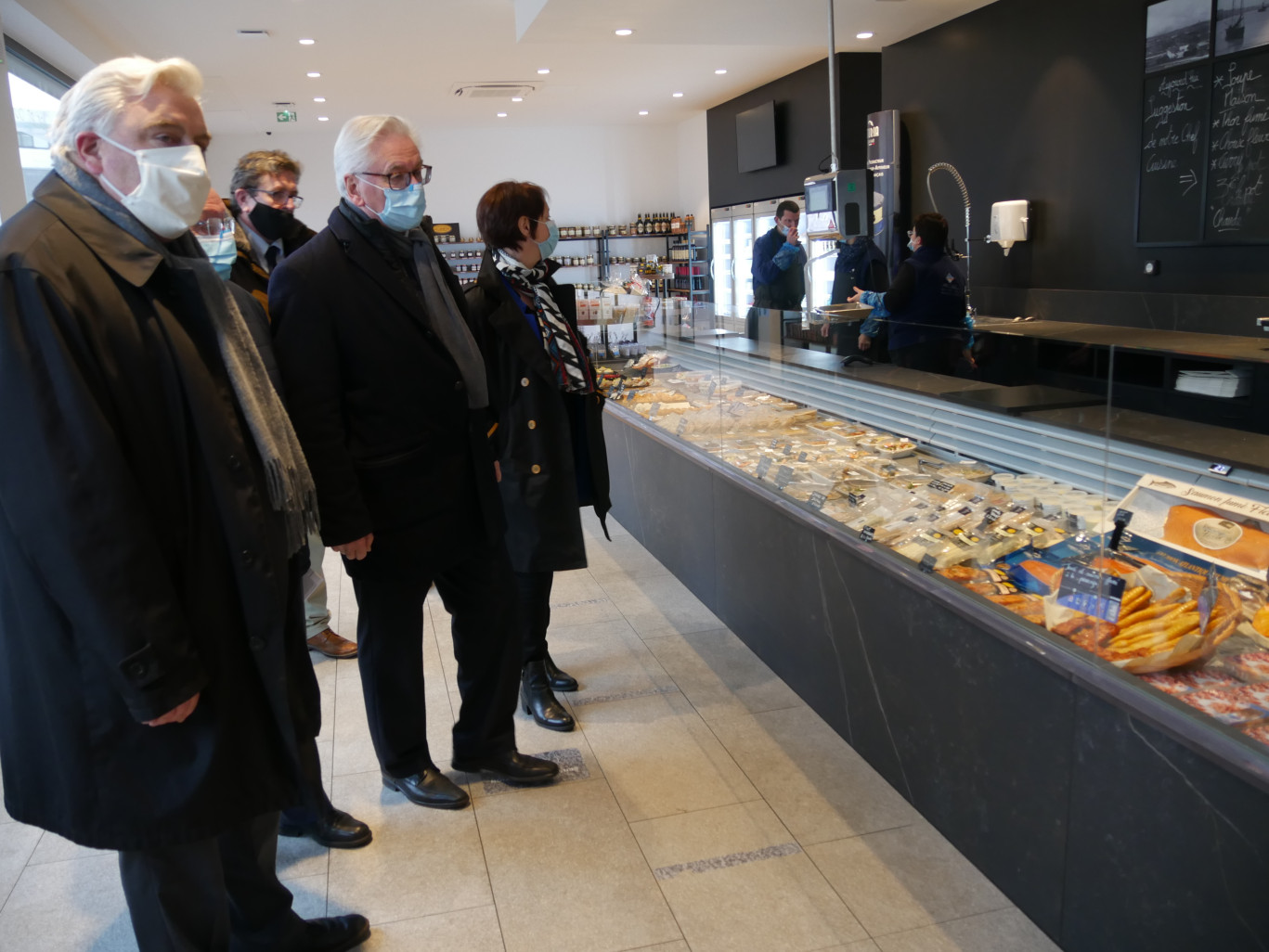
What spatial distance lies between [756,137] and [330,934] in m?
10.7

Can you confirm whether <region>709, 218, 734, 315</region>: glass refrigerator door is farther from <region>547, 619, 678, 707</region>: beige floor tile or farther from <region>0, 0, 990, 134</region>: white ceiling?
<region>547, 619, 678, 707</region>: beige floor tile

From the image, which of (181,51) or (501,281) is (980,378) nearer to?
(501,281)

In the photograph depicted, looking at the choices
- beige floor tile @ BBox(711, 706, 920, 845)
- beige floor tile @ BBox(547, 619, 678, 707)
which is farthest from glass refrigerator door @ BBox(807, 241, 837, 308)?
beige floor tile @ BBox(711, 706, 920, 845)

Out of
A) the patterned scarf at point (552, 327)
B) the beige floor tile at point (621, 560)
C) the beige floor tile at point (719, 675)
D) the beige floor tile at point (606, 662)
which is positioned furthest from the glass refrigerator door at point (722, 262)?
the patterned scarf at point (552, 327)

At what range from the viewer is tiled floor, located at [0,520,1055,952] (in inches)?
82.5

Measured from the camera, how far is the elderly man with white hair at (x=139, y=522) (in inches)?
54.7

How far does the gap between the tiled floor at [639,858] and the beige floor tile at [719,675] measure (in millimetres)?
16

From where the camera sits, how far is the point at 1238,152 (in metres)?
5.17

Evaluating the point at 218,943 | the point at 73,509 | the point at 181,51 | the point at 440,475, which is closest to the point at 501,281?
the point at 440,475

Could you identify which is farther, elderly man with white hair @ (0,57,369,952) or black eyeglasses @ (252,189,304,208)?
black eyeglasses @ (252,189,304,208)

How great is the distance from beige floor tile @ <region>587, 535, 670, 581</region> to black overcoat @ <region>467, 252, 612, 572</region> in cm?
146

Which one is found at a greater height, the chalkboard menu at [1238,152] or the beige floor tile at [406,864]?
the chalkboard menu at [1238,152]

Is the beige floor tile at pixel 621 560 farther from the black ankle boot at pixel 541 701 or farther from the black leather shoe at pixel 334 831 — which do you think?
the black leather shoe at pixel 334 831

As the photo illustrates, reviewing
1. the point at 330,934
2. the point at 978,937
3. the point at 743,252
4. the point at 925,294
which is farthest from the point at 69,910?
the point at 743,252
